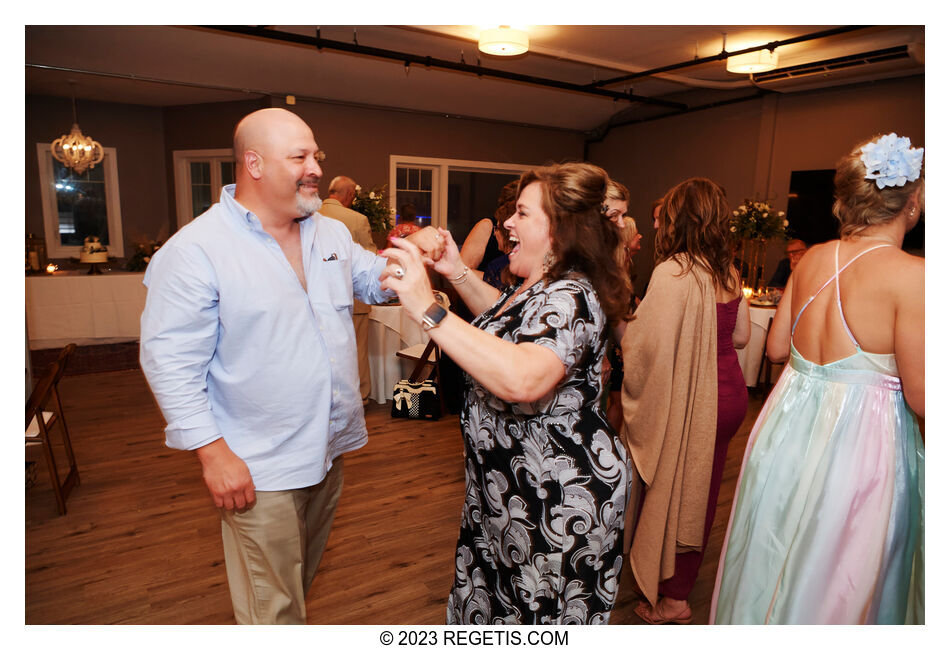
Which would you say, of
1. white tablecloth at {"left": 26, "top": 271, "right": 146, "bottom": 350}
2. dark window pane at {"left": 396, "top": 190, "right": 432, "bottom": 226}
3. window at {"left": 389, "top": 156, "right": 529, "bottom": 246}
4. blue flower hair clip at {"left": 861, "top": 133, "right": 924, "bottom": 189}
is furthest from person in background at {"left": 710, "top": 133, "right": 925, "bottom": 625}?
dark window pane at {"left": 396, "top": 190, "right": 432, "bottom": 226}

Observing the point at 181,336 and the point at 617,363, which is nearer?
the point at 181,336

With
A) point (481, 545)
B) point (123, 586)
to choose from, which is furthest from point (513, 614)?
point (123, 586)

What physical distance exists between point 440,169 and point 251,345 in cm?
732

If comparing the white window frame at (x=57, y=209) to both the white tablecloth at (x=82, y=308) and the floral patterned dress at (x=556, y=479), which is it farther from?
the floral patterned dress at (x=556, y=479)

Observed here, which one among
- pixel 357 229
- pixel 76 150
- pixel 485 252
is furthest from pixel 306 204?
pixel 76 150

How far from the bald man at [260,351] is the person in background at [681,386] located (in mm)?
1034

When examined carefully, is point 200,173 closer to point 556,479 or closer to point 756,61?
point 756,61

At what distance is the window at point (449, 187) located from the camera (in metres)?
8.25

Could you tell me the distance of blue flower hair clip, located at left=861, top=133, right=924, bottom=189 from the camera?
144 centimetres

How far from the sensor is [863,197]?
1.56 m

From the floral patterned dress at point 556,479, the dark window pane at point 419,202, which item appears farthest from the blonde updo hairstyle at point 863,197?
the dark window pane at point 419,202

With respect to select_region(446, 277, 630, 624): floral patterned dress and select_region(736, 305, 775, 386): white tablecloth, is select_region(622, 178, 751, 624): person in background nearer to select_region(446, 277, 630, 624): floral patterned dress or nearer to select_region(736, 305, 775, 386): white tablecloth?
select_region(446, 277, 630, 624): floral patterned dress
